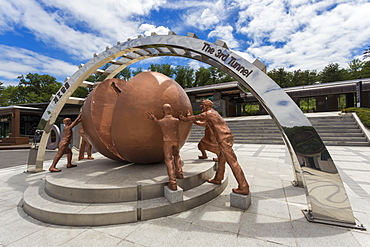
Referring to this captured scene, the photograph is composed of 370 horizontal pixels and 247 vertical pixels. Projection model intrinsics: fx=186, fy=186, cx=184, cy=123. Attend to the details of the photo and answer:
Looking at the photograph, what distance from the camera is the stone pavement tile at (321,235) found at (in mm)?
2766

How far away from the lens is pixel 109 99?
5680 millimetres

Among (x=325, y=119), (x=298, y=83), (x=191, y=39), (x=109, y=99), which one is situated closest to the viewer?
(x=191, y=39)

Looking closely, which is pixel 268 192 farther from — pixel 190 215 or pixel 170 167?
pixel 170 167

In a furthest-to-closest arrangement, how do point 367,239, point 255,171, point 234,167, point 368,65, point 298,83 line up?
point 298,83 → point 368,65 → point 255,171 → point 234,167 → point 367,239

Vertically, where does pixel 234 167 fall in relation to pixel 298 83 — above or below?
below

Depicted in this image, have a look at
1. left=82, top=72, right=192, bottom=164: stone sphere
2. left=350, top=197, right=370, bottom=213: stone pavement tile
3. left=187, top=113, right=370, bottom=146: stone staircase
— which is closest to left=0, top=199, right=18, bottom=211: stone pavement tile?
left=82, top=72, right=192, bottom=164: stone sphere

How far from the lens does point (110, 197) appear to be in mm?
3863

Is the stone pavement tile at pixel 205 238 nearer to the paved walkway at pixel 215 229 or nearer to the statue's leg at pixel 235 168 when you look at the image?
the paved walkway at pixel 215 229

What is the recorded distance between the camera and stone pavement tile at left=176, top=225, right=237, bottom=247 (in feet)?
9.20

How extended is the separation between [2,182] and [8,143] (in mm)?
22071

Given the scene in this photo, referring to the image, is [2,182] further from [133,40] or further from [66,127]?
[133,40]

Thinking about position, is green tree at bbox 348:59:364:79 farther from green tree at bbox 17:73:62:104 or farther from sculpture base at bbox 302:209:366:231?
green tree at bbox 17:73:62:104

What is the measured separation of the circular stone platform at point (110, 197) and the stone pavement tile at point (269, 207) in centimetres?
93

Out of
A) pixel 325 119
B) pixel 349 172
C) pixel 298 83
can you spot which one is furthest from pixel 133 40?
pixel 298 83
